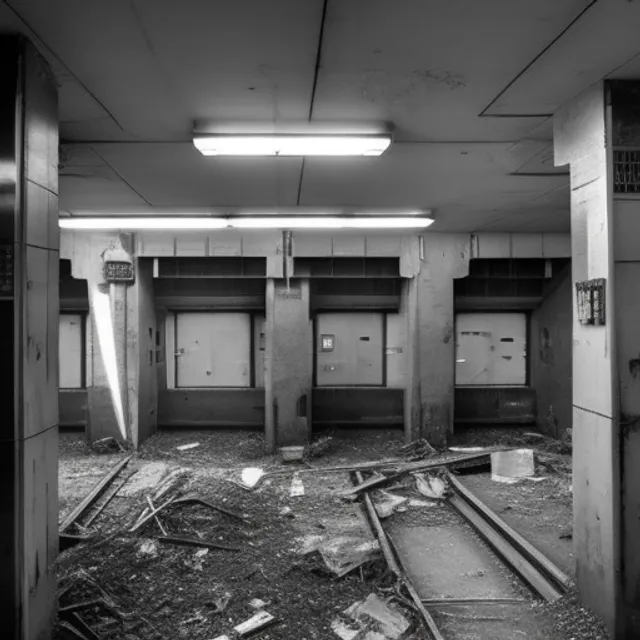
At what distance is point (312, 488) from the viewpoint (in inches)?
259

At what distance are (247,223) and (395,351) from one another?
4.12 meters

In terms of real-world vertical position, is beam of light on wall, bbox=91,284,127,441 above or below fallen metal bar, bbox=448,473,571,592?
above

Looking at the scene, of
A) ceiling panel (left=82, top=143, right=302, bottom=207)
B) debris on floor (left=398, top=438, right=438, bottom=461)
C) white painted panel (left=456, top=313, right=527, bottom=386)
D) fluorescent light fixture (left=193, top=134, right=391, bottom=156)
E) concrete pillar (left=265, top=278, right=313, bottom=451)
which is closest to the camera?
fluorescent light fixture (left=193, top=134, right=391, bottom=156)

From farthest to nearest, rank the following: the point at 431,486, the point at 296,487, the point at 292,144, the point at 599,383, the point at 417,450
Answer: the point at 417,450, the point at 296,487, the point at 431,486, the point at 292,144, the point at 599,383

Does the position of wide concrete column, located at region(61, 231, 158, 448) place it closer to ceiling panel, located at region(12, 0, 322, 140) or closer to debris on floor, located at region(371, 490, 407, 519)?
debris on floor, located at region(371, 490, 407, 519)

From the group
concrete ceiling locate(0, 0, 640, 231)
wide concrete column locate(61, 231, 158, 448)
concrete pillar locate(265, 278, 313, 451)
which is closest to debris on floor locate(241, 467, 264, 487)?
concrete pillar locate(265, 278, 313, 451)

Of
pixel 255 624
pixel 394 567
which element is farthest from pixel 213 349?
pixel 255 624

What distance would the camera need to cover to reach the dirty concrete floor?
136 inches

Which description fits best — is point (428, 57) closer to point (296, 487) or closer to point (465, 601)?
point (465, 601)

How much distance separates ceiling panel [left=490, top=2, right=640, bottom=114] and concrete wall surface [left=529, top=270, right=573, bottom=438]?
240 inches

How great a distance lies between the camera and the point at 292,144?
3828 millimetres

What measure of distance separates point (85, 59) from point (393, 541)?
16.0 feet

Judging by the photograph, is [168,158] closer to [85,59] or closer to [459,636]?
[85,59]

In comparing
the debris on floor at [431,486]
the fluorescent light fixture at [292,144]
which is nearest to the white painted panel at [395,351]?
the debris on floor at [431,486]
